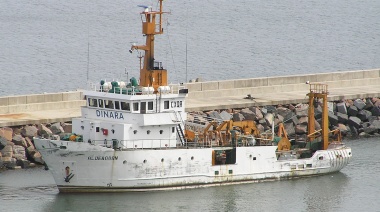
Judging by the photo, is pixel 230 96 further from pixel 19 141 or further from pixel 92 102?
pixel 92 102

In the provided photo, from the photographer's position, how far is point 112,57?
8281 centimetres

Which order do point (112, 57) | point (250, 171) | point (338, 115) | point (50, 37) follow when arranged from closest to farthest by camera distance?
point (250, 171) < point (338, 115) < point (112, 57) < point (50, 37)

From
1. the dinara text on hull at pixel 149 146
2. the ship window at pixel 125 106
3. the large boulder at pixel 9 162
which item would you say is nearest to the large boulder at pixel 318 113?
the dinara text on hull at pixel 149 146

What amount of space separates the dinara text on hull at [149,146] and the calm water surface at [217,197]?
48 centimetres

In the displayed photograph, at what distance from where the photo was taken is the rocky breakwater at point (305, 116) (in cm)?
5712

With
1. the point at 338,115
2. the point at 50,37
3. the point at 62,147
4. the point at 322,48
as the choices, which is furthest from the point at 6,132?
the point at 322,48

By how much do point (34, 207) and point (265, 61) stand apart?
4298cm

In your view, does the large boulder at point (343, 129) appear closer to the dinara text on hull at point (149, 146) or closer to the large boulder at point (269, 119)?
the large boulder at point (269, 119)

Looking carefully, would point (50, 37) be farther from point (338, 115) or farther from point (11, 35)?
point (338, 115)

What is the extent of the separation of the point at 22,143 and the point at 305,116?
14184 mm

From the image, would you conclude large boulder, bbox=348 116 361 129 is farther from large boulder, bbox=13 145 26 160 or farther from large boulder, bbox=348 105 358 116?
large boulder, bbox=13 145 26 160

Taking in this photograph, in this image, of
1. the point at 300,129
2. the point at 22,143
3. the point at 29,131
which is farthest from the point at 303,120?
the point at 22,143

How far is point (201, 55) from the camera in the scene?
86.2 m

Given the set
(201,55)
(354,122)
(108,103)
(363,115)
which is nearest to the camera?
(108,103)
